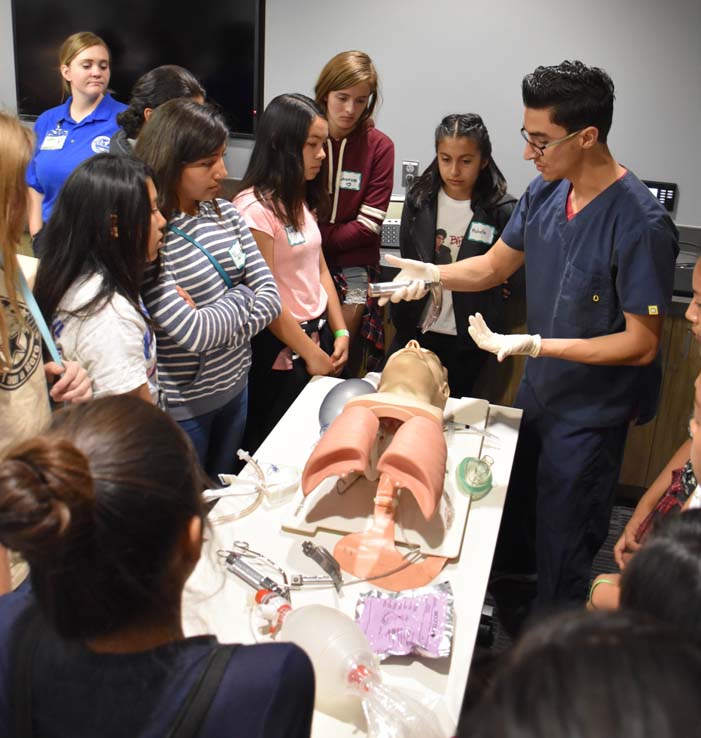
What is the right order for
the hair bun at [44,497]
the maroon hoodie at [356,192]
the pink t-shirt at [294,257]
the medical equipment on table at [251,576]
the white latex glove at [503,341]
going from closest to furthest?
1. the hair bun at [44,497]
2. the medical equipment on table at [251,576]
3. the white latex glove at [503,341]
4. the pink t-shirt at [294,257]
5. the maroon hoodie at [356,192]

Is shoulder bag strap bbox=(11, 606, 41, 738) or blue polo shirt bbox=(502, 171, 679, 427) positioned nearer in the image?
shoulder bag strap bbox=(11, 606, 41, 738)

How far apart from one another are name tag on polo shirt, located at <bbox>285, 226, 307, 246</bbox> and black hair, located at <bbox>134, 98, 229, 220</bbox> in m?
0.46

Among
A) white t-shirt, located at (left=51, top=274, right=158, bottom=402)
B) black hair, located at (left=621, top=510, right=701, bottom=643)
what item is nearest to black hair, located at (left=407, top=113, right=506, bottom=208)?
white t-shirt, located at (left=51, top=274, right=158, bottom=402)

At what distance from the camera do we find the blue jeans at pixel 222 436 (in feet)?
7.23

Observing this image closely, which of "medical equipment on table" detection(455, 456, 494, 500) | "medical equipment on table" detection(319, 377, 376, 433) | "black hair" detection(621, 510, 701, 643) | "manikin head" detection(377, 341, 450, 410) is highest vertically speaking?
"black hair" detection(621, 510, 701, 643)

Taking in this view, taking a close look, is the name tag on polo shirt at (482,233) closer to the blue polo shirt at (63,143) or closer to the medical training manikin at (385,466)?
the medical training manikin at (385,466)

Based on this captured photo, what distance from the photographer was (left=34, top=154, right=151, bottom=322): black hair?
169 cm

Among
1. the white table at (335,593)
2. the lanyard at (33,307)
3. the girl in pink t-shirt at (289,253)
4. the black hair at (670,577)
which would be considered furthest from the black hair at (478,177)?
the black hair at (670,577)

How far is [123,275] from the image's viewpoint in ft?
5.65

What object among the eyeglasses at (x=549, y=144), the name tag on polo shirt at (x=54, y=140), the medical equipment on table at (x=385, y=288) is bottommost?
the medical equipment on table at (x=385, y=288)

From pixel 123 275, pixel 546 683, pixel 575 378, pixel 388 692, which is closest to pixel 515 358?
pixel 575 378

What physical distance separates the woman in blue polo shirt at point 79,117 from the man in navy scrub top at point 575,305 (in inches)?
59.5

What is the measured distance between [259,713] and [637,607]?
1.37ft

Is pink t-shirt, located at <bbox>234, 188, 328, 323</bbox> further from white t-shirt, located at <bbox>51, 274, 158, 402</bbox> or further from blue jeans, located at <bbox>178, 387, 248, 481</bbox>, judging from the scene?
white t-shirt, located at <bbox>51, 274, 158, 402</bbox>
